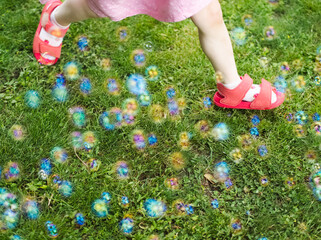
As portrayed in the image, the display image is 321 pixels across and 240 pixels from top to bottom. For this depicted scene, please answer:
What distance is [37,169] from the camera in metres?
2.39

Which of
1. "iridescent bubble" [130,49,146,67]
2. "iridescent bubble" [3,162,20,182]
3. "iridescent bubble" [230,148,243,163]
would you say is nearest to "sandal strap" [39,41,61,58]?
"iridescent bubble" [130,49,146,67]

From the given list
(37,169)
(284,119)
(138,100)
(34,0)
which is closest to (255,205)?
(284,119)

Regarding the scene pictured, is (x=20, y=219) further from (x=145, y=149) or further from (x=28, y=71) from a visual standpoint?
(x=28, y=71)

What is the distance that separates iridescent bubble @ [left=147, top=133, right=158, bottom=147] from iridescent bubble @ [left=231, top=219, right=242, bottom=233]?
73 centimetres

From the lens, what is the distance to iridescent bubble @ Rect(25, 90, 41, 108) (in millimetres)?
2670

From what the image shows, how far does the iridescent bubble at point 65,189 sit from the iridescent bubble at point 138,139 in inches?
20.1

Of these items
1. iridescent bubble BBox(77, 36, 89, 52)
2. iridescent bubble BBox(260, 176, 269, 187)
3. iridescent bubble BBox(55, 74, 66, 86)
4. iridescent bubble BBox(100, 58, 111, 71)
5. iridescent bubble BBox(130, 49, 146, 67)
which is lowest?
iridescent bubble BBox(260, 176, 269, 187)

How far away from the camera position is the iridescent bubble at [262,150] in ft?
8.55

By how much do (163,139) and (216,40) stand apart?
76cm

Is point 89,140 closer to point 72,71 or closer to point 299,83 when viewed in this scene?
point 72,71

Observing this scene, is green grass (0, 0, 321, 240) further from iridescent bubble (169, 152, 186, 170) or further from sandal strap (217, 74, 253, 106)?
sandal strap (217, 74, 253, 106)

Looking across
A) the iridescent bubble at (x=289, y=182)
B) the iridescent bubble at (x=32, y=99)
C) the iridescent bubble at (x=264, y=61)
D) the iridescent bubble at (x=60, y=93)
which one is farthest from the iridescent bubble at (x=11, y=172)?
the iridescent bubble at (x=264, y=61)

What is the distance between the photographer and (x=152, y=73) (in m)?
2.96

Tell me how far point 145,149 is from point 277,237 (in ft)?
3.29
